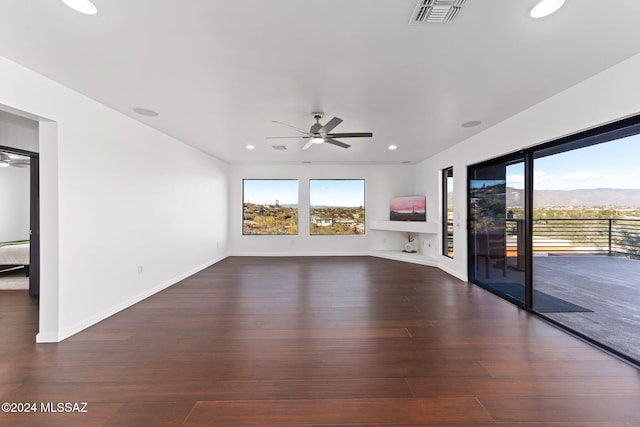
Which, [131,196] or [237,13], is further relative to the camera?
[131,196]

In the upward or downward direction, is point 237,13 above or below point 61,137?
above

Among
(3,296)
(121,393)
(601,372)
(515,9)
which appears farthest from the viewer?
(3,296)

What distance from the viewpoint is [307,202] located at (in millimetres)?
7344

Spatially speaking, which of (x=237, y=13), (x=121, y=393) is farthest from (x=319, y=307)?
(x=237, y=13)

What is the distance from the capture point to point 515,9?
1633 mm

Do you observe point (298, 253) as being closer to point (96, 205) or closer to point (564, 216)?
point (96, 205)

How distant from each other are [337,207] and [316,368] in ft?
18.0

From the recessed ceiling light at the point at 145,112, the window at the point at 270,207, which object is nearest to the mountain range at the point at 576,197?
the recessed ceiling light at the point at 145,112

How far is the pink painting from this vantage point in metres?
6.69

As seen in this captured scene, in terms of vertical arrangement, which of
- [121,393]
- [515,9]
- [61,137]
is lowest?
[121,393]

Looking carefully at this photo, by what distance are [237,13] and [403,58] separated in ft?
4.31

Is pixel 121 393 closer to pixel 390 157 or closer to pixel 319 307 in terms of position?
pixel 319 307

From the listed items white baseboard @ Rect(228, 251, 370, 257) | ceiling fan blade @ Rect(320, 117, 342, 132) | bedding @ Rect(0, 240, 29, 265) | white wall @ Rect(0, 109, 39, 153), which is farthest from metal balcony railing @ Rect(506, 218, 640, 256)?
bedding @ Rect(0, 240, 29, 265)

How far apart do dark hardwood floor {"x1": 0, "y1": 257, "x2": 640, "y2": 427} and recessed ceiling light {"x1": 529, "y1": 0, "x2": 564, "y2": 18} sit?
2.54 metres
